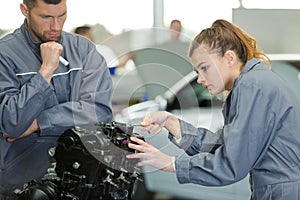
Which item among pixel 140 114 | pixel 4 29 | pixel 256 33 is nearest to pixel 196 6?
pixel 256 33

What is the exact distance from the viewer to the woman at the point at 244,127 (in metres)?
1.51

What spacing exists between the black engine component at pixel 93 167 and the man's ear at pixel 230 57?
331 mm

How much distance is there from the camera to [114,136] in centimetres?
169

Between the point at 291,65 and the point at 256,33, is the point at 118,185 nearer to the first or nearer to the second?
the point at 291,65

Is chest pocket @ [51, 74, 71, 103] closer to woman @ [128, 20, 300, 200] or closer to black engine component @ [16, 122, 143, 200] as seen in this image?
black engine component @ [16, 122, 143, 200]

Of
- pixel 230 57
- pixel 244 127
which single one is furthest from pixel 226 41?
pixel 244 127

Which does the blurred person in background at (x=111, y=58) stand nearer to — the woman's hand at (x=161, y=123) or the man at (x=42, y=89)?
the man at (x=42, y=89)

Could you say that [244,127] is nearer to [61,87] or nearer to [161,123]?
[161,123]

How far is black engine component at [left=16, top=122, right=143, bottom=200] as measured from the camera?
1.68 metres

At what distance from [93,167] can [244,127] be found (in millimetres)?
→ 440

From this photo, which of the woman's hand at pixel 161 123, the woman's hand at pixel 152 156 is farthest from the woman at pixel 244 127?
the woman's hand at pixel 161 123

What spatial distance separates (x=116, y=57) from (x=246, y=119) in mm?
611

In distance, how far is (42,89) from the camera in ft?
5.89

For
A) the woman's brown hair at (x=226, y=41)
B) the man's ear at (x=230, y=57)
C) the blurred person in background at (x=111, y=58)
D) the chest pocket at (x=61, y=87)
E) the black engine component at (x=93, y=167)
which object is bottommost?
the black engine component at (x=93, y=167)
